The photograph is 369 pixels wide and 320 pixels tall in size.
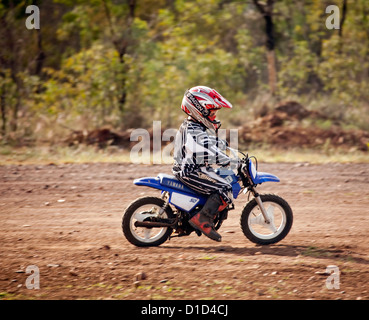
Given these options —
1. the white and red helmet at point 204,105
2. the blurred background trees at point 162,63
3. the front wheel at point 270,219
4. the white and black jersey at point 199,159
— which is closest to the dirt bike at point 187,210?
the front wheel at point 270,219

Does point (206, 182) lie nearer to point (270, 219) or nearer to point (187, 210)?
point (187, 210)

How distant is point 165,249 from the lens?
6.48 meters

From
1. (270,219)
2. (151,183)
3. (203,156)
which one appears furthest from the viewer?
(270,219)

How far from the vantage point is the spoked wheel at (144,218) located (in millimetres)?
6406

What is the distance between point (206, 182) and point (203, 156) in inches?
12.7

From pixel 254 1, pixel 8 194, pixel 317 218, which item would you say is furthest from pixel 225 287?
pixel 254 1

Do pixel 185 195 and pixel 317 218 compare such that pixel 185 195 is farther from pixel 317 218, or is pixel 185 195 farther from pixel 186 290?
pixel 317 218

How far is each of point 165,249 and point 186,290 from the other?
1.38m

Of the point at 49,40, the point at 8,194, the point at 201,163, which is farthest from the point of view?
the point at 49,40

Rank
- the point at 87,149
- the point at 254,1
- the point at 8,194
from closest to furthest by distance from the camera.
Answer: the point at 8,194 → the point at 87,149 → the point at 254,1

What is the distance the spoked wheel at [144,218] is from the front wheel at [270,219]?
3.09 feet

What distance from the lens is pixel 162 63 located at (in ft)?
57.0

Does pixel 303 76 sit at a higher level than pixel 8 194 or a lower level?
higher

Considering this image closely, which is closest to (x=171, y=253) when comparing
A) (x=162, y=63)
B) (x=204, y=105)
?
(x=204, y=105)
